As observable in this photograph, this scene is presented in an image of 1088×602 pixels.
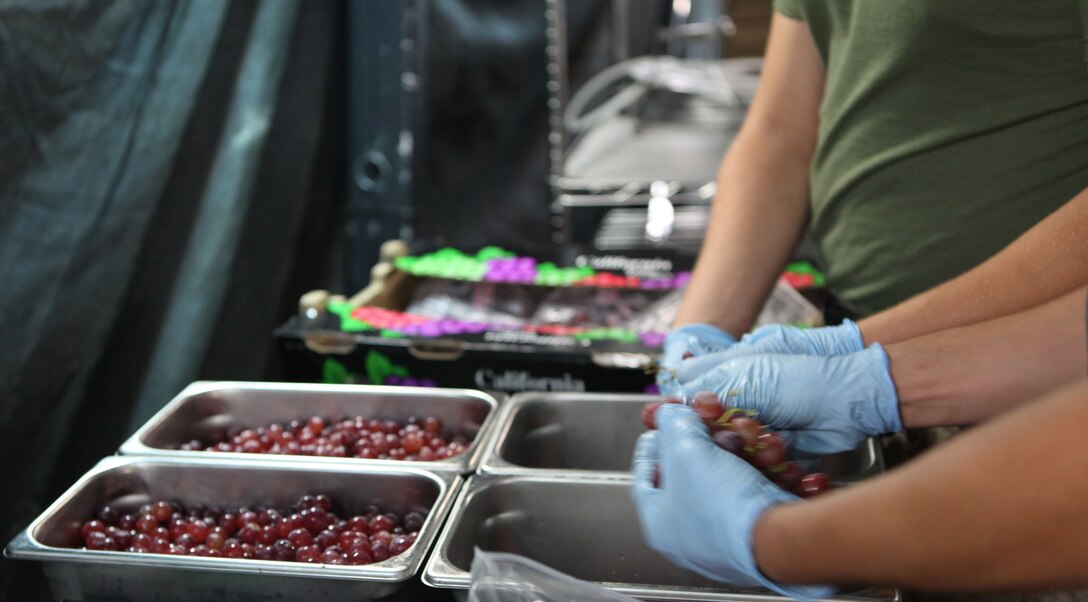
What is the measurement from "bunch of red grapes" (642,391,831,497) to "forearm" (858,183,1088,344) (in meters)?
0.34

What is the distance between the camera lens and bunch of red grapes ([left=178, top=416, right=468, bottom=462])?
196 centimetres

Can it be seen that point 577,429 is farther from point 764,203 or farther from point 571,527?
point 764,203

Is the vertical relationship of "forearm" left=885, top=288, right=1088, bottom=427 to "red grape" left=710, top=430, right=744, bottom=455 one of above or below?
above

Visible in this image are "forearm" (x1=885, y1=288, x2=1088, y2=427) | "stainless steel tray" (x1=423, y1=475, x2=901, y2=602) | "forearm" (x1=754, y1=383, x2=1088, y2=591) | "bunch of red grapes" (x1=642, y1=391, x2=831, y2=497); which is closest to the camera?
"forearm" (x1=754, y1=383, x2=1088, y2=591)

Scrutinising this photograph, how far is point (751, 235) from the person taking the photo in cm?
206

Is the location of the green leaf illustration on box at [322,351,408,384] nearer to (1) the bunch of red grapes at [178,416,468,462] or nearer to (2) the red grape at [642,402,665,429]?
(1) the bunch of red grapes at [178,416,468,462]

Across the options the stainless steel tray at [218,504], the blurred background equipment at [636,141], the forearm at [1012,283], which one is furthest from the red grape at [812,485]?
the blurred background equipment at [636,141]

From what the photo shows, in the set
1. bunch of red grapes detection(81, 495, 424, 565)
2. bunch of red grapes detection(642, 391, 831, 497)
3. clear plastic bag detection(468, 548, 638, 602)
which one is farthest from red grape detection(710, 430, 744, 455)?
bunch of red grapes detection(81, 495, 424, 565)

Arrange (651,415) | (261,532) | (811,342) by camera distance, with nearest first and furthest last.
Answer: (651,415) < (811,342) < (261,532)

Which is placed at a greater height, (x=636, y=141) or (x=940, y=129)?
(x=940, y=129)

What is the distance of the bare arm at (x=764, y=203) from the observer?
6.66 feet

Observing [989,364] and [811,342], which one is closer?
[989,364]

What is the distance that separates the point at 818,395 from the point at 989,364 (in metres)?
0.25

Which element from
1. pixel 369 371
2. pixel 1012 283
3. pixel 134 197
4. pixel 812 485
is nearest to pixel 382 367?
pixel 369 371
